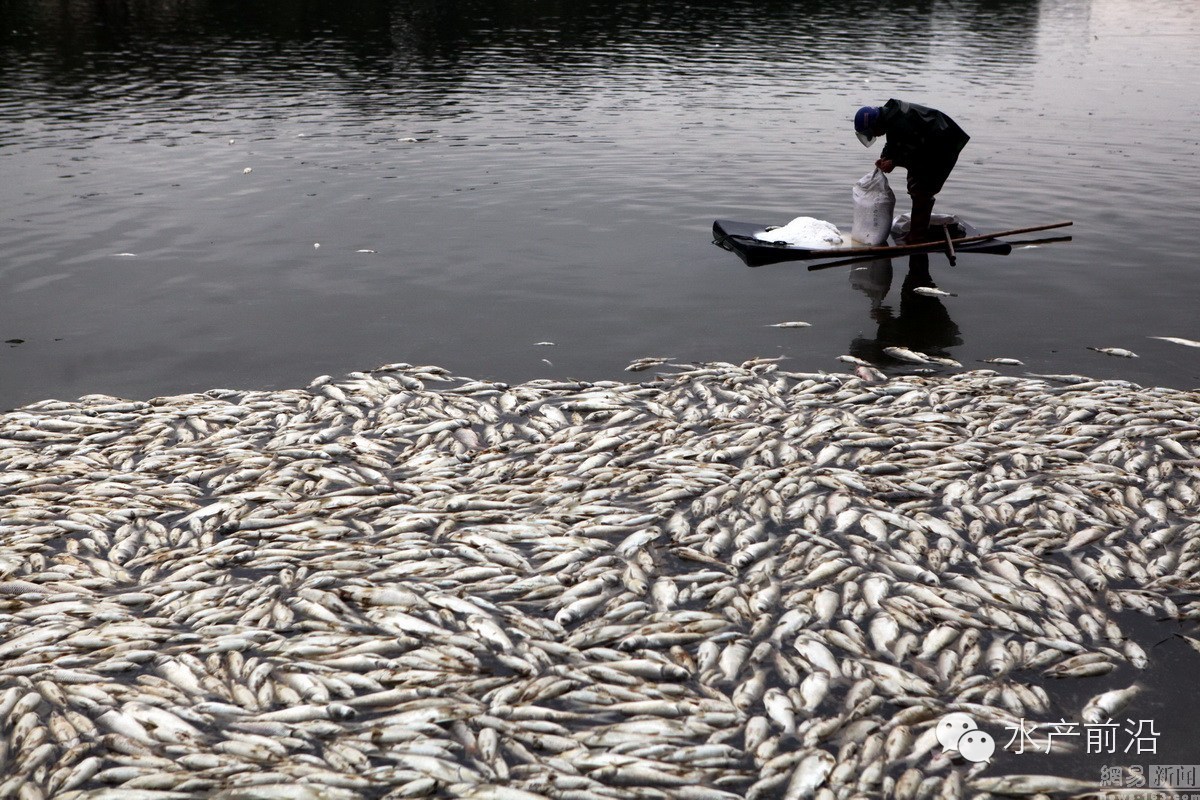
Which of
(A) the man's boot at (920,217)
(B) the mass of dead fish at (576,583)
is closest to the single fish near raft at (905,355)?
(B) the mass of dead fish at (576,583)

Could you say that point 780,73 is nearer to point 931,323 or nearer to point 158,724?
point 931,323

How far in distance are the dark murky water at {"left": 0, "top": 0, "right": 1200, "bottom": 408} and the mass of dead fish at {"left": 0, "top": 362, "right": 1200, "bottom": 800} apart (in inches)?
87.2

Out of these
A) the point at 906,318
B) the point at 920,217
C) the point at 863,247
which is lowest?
the point at 906,318

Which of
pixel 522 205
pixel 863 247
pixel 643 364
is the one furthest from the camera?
pixel 522 205

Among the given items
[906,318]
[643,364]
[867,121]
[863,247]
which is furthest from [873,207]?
[643,364]

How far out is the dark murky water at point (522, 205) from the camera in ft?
45.6

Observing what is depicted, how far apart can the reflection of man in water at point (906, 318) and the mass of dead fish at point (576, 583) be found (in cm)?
186

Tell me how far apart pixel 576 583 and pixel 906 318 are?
874 cm

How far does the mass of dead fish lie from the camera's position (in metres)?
6.21

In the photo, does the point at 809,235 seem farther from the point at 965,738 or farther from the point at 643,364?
the point at 965,738

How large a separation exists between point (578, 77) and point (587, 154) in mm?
14888

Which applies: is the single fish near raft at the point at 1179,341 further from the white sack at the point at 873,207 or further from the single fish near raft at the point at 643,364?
the single fish near raft at the point at 643,364

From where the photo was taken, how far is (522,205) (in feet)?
69.5

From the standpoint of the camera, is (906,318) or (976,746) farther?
(906,318)
